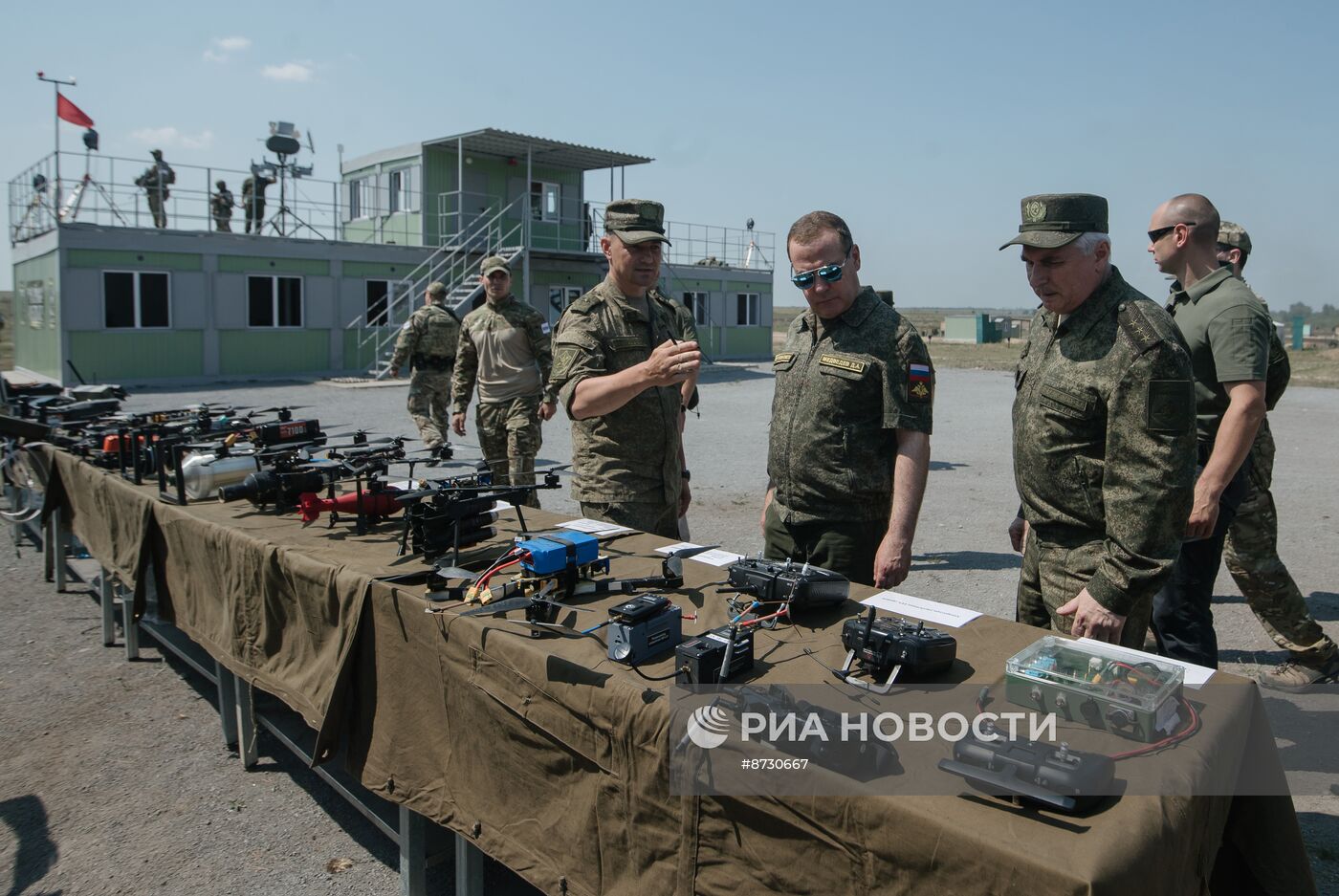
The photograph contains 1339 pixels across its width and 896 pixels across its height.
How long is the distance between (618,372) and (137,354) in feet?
63.8

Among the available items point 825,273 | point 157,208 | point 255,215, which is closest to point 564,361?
point 825,273

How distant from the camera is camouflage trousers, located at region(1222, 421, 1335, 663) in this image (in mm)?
4434

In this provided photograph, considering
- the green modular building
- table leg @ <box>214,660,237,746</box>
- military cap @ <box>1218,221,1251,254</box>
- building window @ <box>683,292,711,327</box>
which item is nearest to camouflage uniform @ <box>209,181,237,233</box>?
the green modular building

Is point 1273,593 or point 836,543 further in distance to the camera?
point 1273,593

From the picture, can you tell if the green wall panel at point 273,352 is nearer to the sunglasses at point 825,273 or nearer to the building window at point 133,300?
the building window at point 133,300

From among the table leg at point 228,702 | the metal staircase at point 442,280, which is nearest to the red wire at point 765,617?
the table leg at point 228,702

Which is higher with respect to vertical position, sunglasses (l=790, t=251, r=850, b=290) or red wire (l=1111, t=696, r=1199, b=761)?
sunglasses (l=790, t=251, r=850, b=290)

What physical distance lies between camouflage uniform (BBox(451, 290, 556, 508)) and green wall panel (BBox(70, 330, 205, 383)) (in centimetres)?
1519

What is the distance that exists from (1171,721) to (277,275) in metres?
22.3

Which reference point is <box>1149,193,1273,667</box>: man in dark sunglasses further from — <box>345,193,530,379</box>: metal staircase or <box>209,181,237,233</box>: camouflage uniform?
<box>209,181,237,233</box>: camouflage uniform

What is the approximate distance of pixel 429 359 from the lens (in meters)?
10.3

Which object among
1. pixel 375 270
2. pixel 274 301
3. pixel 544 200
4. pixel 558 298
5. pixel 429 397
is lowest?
pixel 429 397

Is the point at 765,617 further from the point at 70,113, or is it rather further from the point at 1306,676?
the point at 70,113

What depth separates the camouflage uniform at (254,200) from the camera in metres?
21.7
